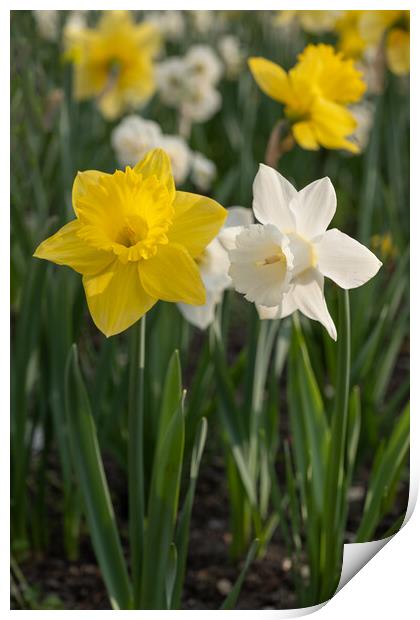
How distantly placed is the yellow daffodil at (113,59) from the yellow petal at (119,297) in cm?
95

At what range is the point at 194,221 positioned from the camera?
0.75 meters

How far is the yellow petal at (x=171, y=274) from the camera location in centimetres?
74

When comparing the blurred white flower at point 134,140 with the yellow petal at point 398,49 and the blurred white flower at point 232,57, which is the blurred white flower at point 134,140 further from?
the blurred white flower at point 232,57

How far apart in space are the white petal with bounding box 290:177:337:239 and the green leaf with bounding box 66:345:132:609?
27cm

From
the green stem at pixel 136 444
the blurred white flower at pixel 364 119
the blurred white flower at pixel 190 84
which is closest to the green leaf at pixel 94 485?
the green stem at pixel 136 444

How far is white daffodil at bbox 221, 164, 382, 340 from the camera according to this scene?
0.70 m

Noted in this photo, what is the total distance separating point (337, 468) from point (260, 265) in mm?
307

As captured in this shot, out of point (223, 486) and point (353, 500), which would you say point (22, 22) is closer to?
point (223, 486)

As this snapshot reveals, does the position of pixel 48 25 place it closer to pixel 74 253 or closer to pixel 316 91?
pixel 316 91

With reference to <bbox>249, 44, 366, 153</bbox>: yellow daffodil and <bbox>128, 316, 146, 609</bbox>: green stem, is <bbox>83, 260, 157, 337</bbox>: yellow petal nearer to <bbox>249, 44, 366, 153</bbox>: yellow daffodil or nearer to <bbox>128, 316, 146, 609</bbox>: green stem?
<bbox>128, 316, 146, 609</bbox>: green stem

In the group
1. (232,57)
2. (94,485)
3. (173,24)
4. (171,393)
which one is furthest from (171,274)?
(173,24)

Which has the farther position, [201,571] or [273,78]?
[201,571]
